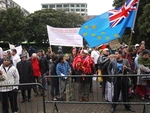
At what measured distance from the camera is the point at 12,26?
48875mm

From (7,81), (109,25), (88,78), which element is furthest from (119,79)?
(7,81)

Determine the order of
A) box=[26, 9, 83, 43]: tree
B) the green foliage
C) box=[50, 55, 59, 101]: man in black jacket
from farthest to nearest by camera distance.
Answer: box=[26, 9, 83, 43]: tree < the green foliage < box=[50, 55, 59, 101]: man in black jacket

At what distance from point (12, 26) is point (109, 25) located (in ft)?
146

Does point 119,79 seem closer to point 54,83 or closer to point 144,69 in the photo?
point 144,69

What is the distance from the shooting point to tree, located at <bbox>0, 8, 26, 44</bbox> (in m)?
48.3

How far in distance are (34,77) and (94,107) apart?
3084mm

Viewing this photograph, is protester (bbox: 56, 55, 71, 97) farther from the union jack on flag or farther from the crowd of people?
the union jack on flag

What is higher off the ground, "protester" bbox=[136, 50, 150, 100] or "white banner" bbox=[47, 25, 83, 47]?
"white banner" bbox=[47, 25, 83, 47]

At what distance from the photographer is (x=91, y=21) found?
691 cm

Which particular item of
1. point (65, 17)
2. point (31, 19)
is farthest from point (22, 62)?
point (65, 17)

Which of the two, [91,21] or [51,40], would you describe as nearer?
[91,21]

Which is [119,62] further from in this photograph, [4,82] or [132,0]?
[4,82]

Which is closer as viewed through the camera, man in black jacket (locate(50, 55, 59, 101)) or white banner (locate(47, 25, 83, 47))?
man in black jacket (locate(50, 55, 59, 101))

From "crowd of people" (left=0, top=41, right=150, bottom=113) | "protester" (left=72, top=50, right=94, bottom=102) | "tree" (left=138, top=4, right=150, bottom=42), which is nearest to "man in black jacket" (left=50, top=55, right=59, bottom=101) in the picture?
"crowd of people" (left=0, top=41, right=150, bottom=113)
